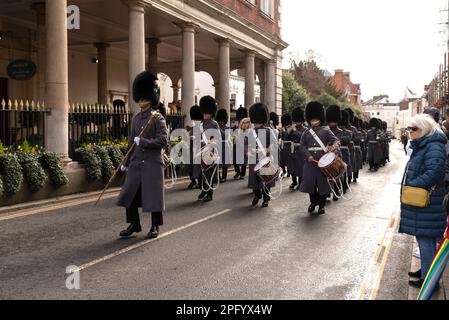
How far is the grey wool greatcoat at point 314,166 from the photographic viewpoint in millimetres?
9312

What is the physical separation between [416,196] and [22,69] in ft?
48.2

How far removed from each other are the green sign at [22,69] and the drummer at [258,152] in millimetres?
9022

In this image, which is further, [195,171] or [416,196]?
[195,171]

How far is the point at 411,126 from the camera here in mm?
5098

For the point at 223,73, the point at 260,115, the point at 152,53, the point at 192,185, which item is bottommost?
the point at 192,185

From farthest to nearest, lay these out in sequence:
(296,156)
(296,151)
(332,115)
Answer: (296,151) < (296,156) < (332,115)

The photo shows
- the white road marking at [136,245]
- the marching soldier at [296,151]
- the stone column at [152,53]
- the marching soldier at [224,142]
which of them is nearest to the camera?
the white road marking at [136,245]

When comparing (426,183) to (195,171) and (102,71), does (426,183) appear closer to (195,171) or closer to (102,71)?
(195,171)

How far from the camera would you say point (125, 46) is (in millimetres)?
24547

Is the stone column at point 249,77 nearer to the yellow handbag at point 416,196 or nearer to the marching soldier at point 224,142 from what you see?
the marching soldier at point 224,142

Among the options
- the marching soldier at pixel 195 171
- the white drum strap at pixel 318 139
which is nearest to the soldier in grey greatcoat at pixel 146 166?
the white drum strap at pixel 318 139

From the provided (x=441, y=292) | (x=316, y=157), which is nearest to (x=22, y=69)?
(x=316, y=157)
